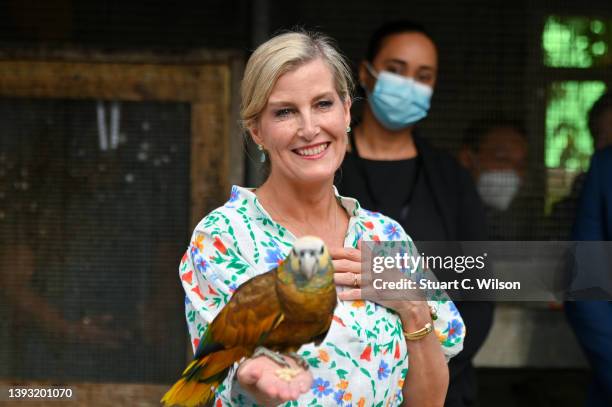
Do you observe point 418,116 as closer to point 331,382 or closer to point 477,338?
point 477,338

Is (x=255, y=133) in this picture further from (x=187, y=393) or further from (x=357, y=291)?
(x=187, y=393)

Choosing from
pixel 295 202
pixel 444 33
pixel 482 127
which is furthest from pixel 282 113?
pixel 444 33

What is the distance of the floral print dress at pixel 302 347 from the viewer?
2.03 m

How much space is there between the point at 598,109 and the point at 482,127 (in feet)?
1.69

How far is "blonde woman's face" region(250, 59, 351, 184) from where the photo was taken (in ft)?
6.77

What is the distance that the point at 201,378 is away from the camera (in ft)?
6.43

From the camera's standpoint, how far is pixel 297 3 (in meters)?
4.41

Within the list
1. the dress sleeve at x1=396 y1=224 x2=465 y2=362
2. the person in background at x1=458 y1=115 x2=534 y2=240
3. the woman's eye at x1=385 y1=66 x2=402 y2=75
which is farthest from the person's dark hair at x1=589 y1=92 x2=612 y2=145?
the dress sleeve at x1=396 y1=224 x2=465 y2=362

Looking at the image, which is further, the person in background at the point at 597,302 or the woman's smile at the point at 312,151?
the person in background at the point at 597,302

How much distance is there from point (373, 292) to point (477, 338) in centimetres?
130

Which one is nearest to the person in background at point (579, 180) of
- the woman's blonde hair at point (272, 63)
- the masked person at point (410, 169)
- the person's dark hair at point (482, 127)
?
the person's dark hair at point (482, 127)

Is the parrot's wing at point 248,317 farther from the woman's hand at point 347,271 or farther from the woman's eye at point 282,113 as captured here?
the woman's eye at point 282,113

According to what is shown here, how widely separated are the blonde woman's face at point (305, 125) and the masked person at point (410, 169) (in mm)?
1082

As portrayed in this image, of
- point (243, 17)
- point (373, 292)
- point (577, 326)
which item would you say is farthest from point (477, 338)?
point (243, 17)
